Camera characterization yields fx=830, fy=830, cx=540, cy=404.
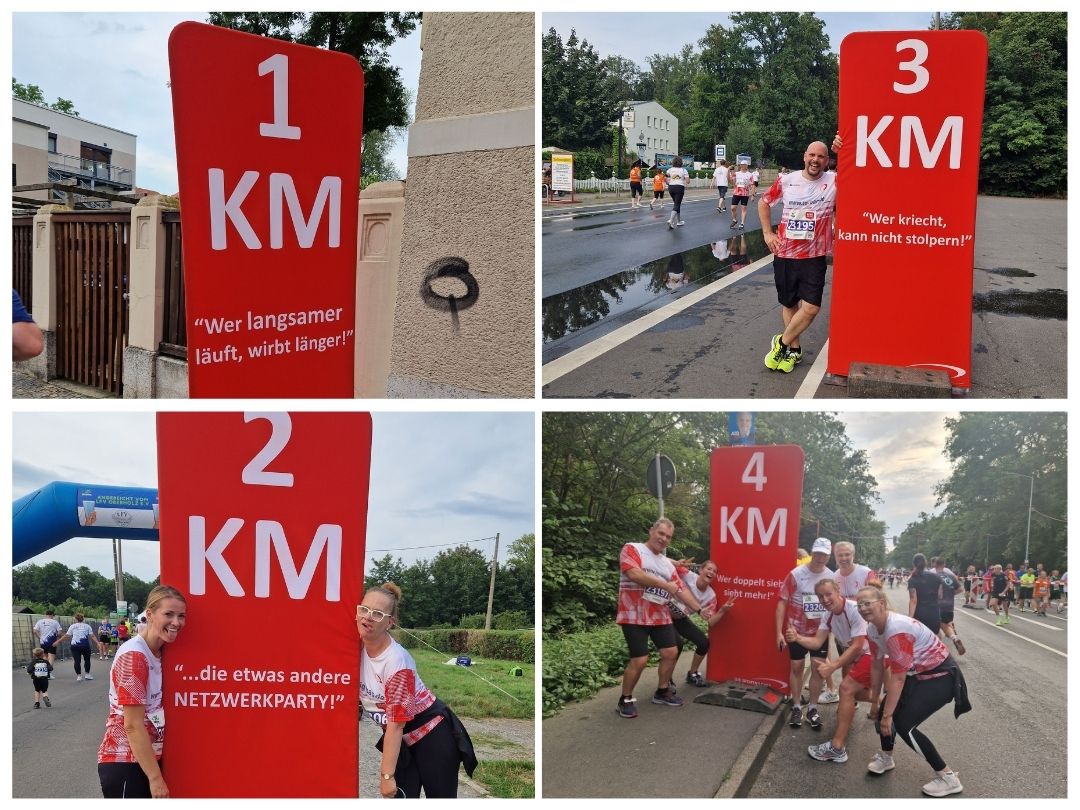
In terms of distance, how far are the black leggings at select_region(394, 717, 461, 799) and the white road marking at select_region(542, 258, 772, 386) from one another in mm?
3423

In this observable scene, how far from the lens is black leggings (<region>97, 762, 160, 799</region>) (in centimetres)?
396

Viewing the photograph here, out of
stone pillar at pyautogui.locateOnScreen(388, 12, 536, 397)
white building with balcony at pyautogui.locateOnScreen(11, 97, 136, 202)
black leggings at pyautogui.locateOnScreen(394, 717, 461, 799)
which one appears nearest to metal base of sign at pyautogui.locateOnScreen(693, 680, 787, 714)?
black leggings at pyautogui.locateOnScreen(394, 717, 461, 799)

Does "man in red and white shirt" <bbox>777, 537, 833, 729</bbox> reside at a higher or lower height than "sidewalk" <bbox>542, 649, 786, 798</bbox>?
higher

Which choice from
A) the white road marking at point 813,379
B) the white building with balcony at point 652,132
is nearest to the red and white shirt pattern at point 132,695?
the white road marking at point 813,379

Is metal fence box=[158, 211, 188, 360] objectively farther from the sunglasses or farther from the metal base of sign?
the metal base of sign

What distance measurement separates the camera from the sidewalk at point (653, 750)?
16.4 ft

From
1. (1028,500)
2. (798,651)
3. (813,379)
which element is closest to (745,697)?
(798,651)

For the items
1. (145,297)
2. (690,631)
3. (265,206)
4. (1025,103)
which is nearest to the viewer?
(265,206)

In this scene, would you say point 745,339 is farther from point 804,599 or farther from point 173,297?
point 173,297

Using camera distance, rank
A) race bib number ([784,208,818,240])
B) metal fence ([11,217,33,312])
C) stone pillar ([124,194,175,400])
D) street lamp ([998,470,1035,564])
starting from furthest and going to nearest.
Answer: metal fence ([11,217,33,312]) < street lamp ([998,470,1035,564]) < stone pillar ([124,194,175,400]) < race bib number ([784,208,818,240])

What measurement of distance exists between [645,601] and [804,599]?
117cm

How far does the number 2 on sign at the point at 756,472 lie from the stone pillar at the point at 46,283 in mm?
10277

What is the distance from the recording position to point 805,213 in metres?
6.53

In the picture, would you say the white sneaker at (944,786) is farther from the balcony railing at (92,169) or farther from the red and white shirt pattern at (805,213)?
the balcony railing at (92,169)
